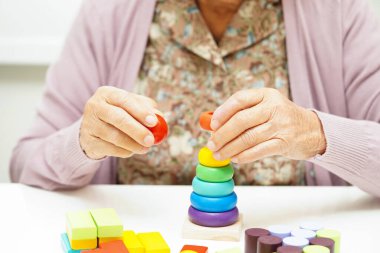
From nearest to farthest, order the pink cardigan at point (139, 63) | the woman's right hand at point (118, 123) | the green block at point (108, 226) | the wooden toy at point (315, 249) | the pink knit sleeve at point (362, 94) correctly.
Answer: the wooden toy at point (315, 249)
the green block at point (108, 226)
the woman's right hand at point (118, 123)
the pink knit sleeve at point (362, 94)
the pink cardigan at point (139, 63)

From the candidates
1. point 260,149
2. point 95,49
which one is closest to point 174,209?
point 260,149

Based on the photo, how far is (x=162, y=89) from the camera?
5.05 feet

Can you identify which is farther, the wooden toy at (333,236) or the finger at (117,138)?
the finger at (117,138)

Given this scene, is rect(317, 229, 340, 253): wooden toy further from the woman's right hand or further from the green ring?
the woman's right hand

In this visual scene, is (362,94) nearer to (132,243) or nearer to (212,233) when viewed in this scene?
(212,233)

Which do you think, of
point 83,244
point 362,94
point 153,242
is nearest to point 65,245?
point 83,244

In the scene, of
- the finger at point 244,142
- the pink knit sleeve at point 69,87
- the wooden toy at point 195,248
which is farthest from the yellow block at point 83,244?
the pink knit sleeve at point 69,87

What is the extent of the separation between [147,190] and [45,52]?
894 millimetres

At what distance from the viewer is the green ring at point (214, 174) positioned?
1133mm

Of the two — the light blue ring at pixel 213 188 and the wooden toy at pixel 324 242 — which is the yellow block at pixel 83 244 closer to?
the light blue ring at pixel 213 188

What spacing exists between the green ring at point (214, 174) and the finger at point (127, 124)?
0.33 ft

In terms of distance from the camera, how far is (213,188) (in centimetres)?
113

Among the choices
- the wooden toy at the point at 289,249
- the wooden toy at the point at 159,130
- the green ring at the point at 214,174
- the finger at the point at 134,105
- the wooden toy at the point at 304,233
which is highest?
the finger at the point at 134,105

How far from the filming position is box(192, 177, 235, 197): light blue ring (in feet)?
3.71
